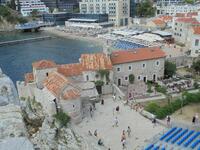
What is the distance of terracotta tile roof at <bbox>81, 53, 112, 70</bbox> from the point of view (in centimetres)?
4268

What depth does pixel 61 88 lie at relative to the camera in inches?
1332

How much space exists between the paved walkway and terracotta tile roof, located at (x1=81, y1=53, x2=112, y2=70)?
23.3ft

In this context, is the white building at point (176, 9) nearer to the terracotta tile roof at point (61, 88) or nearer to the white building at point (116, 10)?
the white building at point (116, 10)

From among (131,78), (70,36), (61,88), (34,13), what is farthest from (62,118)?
(34,13)

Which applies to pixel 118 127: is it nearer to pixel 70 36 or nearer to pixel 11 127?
pixel 11 127

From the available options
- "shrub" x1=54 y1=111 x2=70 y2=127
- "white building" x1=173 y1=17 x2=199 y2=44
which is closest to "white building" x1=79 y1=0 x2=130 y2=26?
"white building" x1=173 y1=17 x2=199 y2=44

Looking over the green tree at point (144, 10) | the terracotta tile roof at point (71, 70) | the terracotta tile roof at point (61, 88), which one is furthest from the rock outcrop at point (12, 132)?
the green tree at point (144, 10)

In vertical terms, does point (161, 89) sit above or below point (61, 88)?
below

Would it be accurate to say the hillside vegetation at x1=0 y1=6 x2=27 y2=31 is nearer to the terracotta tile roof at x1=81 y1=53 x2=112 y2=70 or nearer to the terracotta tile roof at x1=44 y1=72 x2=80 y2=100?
the terracotta tile roof at x1=81 y1=53 x2=112 y2=70

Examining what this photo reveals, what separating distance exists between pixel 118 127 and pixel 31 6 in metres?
148

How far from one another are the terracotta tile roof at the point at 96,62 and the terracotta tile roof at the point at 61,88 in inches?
270

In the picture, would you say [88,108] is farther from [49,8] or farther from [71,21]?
[49,8]

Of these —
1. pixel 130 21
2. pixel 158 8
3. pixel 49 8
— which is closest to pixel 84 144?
pixel 130 21

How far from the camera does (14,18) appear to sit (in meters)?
152
